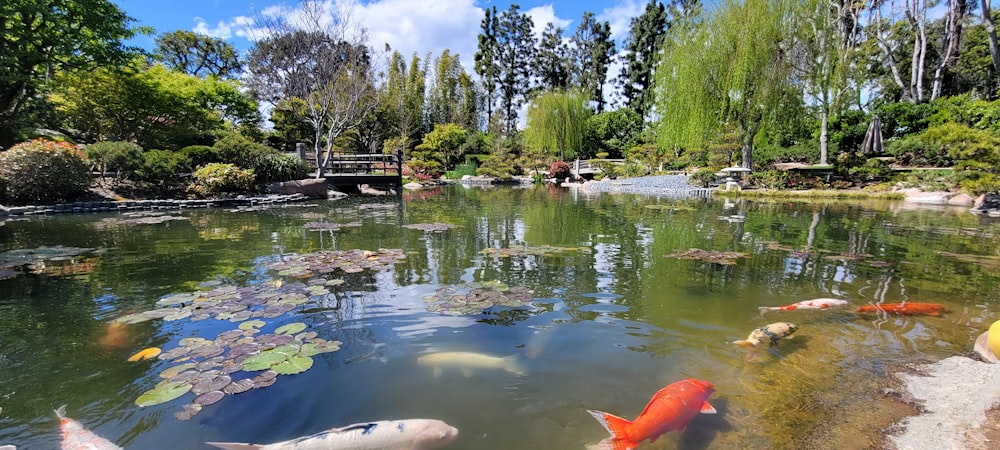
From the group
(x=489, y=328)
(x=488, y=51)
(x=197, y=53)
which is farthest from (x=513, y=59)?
(x=489, y=328)

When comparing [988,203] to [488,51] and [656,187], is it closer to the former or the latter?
[656,187]

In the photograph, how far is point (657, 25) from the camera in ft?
113

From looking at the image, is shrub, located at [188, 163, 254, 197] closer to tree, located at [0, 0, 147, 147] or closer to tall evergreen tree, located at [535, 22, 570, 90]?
tree, located at [0, 0, 147, 147]

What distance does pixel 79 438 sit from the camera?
6.37ft

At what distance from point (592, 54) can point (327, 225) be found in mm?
36703

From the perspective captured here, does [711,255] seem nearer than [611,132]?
Yes

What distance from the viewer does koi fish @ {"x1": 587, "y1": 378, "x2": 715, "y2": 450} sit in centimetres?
199

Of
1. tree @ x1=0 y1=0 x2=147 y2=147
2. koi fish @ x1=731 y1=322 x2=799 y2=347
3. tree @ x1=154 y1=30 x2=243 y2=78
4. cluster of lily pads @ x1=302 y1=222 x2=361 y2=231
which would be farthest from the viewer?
tree @ x1=154 y1=30 x2=243 y2=78

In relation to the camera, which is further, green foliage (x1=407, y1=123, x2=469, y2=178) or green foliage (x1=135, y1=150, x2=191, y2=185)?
green foliage (x1=407, y1=123, x2=469, y2=178)

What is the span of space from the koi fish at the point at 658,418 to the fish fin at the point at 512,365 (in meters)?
0.59

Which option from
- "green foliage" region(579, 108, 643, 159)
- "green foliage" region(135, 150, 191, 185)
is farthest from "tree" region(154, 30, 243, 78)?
"green foliage" region(579, 108, 643, 159)

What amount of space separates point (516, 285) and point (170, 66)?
33.5 metres

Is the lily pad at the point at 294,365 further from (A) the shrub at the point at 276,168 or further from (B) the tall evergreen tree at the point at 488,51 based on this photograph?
(B) the tall evergreen tree at the point at 488,51

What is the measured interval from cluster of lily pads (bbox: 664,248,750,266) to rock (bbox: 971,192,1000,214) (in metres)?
9.56
